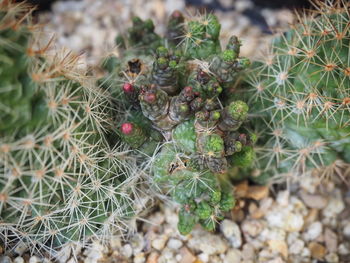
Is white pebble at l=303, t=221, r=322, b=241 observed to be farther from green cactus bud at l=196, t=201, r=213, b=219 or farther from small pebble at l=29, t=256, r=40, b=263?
small pebble at l=29, t=256, r=40, b=263

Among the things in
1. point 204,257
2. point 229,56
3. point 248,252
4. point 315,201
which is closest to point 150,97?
point 229,56

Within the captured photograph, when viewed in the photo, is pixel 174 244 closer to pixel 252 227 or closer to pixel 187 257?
pixel 187 257

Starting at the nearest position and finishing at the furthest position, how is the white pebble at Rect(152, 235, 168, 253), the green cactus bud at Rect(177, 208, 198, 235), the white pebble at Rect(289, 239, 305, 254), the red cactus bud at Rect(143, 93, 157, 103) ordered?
the red cactus bud at Rect(143, 93, 157, 103) < the green cactus bud at Rect(177, 208, 198, 235) < the white pebble at Rect(152, 235, 168, 253) < the white pebble at Rect(289, 239, 305, 254)

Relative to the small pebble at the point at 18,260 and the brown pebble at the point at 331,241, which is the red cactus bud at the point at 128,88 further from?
the brown pebble at the point at 331,241

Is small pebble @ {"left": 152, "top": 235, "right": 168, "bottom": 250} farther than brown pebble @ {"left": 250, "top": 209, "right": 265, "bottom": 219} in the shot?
No

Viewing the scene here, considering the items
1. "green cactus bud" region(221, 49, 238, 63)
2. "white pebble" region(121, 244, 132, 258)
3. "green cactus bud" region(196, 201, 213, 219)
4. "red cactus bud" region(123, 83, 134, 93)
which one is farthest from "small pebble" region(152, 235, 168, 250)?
"green cactus bud" region(221, 49, 238, 63)
